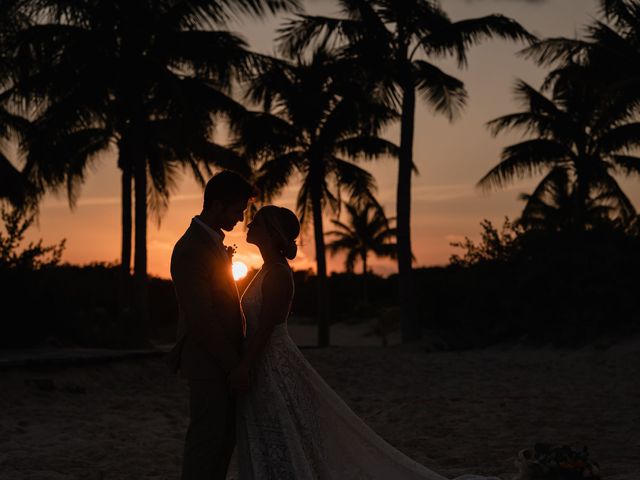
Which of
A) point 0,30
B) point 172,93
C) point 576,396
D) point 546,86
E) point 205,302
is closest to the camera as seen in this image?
point 205,302

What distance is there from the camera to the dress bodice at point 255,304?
373cm

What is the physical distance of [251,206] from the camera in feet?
70.7

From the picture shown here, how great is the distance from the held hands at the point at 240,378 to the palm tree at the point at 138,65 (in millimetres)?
12112

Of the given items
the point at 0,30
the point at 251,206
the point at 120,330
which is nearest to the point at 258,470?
the point at 120,330

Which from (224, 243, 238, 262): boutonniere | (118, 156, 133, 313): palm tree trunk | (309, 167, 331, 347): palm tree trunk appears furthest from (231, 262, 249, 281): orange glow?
(309, 167, 331, 347): palm tree trunk

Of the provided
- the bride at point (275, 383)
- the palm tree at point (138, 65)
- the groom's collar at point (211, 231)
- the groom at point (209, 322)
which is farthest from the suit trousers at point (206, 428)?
the palm tree at point (138, 65)

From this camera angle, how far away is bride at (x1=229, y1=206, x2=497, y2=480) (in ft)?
12.1

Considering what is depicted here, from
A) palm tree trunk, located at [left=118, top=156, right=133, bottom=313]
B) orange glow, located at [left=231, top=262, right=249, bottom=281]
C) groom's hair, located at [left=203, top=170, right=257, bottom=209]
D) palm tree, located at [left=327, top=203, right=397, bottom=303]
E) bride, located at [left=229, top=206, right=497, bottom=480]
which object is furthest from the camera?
palm tree, located at [left=327, top=203, right=397, bottom=303]

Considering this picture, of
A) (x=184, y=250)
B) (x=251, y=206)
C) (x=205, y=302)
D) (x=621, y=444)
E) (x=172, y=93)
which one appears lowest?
(x=621, y=444)

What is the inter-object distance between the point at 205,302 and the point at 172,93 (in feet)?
42.3

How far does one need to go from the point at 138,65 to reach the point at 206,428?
Result: 13.4 m

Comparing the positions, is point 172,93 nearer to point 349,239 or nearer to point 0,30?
point 0,30

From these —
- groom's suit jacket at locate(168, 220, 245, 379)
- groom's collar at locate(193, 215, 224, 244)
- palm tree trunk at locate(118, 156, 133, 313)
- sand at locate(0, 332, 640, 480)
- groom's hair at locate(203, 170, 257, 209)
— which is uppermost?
palm tree trunk at locate(118, 156, 133, 313)

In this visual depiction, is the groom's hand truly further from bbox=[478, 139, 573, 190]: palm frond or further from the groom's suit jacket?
bbox=[478, 139, 573, 190]: palm frond
